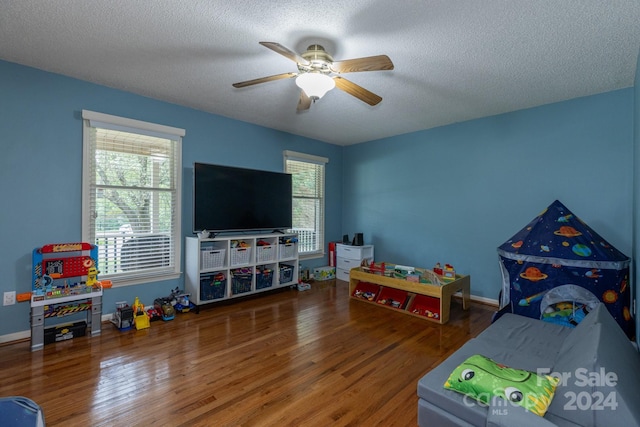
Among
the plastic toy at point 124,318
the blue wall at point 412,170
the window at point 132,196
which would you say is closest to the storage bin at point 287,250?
the blue wall at point 412,170

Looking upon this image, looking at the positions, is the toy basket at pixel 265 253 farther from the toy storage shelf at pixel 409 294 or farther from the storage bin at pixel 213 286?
the toy storage shelf at pixel 409 294

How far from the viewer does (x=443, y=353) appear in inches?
100

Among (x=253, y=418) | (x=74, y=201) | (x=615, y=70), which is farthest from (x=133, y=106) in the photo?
(x=615, y=70)

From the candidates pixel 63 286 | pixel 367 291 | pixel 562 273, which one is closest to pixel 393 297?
pixel 367 291

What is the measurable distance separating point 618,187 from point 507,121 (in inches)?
52.7

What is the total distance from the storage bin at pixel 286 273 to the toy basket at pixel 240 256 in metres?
0.57

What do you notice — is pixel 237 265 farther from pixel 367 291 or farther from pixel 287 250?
pixel 367 291

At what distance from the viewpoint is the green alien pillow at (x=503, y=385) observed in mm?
1259

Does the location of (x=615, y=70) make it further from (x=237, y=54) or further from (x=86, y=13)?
(x=86, y=13)

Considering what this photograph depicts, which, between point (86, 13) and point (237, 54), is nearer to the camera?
point (86, 13)

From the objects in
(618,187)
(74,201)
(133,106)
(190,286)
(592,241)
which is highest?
(133,106)

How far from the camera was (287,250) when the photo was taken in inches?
175

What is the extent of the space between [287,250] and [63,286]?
8.32 ft

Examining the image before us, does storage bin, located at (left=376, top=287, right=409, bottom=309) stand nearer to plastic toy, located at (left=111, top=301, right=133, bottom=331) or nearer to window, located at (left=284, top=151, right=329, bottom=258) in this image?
window, located at (left=284, top=151, right=329, bottom=258)
